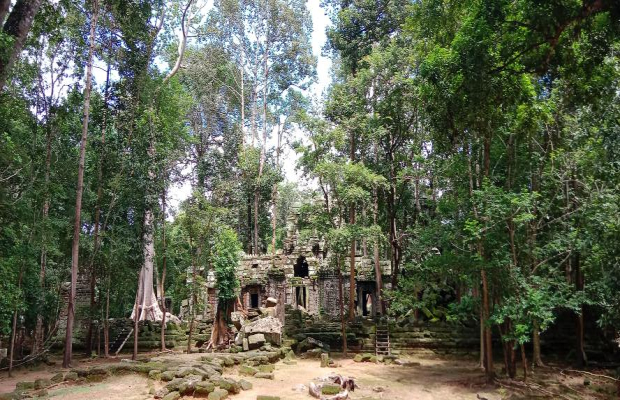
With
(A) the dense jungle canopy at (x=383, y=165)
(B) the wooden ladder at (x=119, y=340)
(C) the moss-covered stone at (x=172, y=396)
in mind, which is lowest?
(B) the wooden ladder at (x=119, y=340)

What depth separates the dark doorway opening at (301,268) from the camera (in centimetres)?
2378

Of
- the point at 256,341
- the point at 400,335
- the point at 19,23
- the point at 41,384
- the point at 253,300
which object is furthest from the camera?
the point at 253,300

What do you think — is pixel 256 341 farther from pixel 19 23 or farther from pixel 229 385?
pixel 19 23

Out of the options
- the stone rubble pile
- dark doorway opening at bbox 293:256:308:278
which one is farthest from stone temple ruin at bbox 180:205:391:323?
the stone rubble pile

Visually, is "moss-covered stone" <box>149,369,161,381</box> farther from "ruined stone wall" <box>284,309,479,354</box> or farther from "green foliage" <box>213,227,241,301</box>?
"ruined stone wall" <box>284,309,479,354</box>

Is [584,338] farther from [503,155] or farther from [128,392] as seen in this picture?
[128,392]

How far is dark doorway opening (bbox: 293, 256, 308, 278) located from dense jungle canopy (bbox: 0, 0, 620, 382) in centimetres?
499

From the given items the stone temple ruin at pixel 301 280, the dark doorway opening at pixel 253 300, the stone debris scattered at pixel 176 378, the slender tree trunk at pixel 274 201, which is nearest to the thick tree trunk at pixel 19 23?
the stone debris scattered at pixel 176 378

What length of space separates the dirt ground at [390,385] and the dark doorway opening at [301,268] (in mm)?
9204

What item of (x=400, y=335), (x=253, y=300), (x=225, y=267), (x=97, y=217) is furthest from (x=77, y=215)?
(x=400, y=335)

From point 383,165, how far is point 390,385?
9.41m

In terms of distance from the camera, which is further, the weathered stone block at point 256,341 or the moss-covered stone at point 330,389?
the weathered stone block at point 256,341

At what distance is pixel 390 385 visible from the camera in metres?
11.4

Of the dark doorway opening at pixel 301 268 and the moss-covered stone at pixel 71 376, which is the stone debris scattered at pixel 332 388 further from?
the dark doorway opening at pixel 301 268
